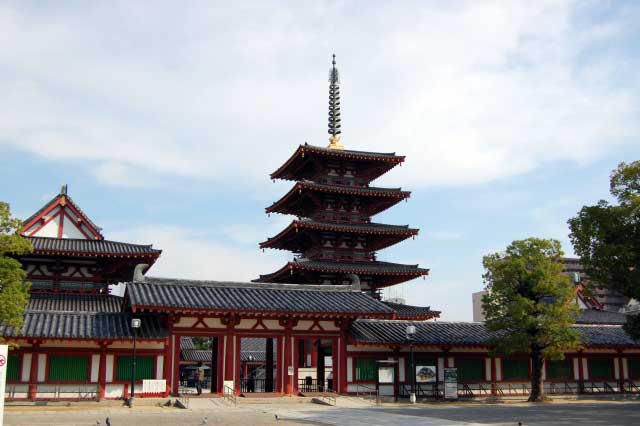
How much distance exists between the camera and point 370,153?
165 feet

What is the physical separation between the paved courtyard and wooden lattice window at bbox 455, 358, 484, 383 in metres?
6.63

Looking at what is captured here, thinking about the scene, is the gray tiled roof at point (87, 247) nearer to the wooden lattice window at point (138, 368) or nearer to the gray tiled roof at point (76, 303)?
the gray tiled roof at point (76, 303)

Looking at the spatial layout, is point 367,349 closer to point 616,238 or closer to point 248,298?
point 248,298

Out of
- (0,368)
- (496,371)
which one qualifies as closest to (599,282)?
(496,371)

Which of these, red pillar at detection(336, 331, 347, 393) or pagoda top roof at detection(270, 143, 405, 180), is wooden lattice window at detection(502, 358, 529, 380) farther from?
pagoda top roof at detection(270, 143, 405, 180)

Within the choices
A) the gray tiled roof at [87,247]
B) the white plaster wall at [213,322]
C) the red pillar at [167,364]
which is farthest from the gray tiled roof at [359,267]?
the red pillar at [167,364]

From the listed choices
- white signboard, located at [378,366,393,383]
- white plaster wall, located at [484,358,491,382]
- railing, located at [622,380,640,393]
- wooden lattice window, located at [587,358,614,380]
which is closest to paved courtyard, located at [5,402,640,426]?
white signboard, located at [378,366,393,383]

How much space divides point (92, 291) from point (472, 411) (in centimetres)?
2498

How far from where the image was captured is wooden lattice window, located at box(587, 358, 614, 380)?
44750mm

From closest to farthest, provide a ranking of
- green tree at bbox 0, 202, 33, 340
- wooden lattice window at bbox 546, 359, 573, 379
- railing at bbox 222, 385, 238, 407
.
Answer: green tree at bbox 0, 202, 33, 340 < railing at bbox 222, 385, 238, 407 < wooden lattice window at bbox 546, 359, 573, 379

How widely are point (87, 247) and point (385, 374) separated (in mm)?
20293

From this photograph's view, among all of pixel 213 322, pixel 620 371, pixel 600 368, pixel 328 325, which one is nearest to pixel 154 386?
pixel 213 322

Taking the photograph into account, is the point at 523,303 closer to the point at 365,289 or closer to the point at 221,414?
the point at 365,289

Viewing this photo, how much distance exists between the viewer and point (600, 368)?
45.1m
